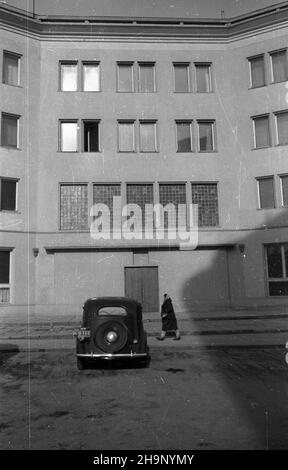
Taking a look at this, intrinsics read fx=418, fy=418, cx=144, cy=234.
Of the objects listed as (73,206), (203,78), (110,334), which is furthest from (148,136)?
(110,334)

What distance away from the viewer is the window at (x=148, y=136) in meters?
23.0

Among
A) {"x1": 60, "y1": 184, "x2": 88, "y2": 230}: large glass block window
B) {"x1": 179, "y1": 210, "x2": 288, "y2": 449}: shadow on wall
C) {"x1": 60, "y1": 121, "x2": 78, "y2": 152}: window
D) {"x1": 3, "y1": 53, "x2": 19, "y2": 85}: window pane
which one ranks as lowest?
{"x1": 179, "y1": 210, "x2": 288, "y2": 449}: shadow on wall

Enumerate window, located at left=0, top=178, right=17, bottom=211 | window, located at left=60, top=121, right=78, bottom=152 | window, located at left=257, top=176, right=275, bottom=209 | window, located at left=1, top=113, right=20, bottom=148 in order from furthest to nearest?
window, located at left=60, top=121, right=78, bottom=152, window, located at left=257, top=176, right=275, bottom=209, window, located at left=1, top=113, right=20, bottom=148, window, located at left=0, top=178, right=17, bottom=211

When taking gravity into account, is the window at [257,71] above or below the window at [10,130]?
above

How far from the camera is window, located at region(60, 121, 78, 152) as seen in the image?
22.6 meters

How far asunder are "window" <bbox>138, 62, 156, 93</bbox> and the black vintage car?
649 inches

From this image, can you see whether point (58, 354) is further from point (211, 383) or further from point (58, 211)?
point (58, 211)

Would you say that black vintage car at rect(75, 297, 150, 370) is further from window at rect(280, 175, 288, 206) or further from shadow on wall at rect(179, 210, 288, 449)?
window at rect(280, 175, 288, 206)

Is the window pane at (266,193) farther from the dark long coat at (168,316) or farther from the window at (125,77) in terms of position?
the dark long coat at (168,316)

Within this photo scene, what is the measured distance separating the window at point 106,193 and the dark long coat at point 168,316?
9.55 meters

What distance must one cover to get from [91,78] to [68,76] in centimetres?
126

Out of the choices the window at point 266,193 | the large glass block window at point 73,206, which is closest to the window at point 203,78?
the window at point 266,193

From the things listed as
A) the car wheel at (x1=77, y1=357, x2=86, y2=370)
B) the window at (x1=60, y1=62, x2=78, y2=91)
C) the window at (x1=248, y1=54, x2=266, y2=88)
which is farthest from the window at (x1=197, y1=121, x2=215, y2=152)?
the car wheel at (x1=77, y1=357, x2=86, y2=370)
